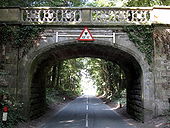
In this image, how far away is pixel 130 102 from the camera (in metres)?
15.0

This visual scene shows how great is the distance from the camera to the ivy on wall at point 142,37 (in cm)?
1168

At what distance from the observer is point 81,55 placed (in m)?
16.3

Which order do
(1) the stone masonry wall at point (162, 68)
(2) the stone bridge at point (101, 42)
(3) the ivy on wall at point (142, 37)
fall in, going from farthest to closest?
(3) the ivy on wall at point (142, 37), (2) the stone bridge at point (101, 42), (1) the stone masonry wall at point (162, 68)

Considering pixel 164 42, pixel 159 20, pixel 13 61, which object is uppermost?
pixel 159 20

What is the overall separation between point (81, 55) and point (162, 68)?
6.57m

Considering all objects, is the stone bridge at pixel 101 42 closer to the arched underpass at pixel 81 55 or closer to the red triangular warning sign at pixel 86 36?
the arched underpass at pixel 81 55

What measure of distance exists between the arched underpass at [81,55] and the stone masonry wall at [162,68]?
0.85 metres

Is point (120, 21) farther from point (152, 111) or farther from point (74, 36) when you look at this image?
point (152, 111)

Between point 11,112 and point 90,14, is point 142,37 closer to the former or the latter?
point 90,14

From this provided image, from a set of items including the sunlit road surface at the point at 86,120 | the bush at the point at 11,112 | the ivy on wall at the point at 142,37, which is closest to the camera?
the bush at the point at 11,112

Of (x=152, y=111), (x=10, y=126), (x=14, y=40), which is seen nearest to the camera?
(x=10, y=126)

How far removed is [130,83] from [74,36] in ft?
19.2

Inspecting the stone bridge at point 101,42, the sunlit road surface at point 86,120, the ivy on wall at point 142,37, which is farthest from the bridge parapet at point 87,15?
the sunlit road surface at point 86,120

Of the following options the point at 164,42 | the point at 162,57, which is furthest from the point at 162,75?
the point at 164,42
